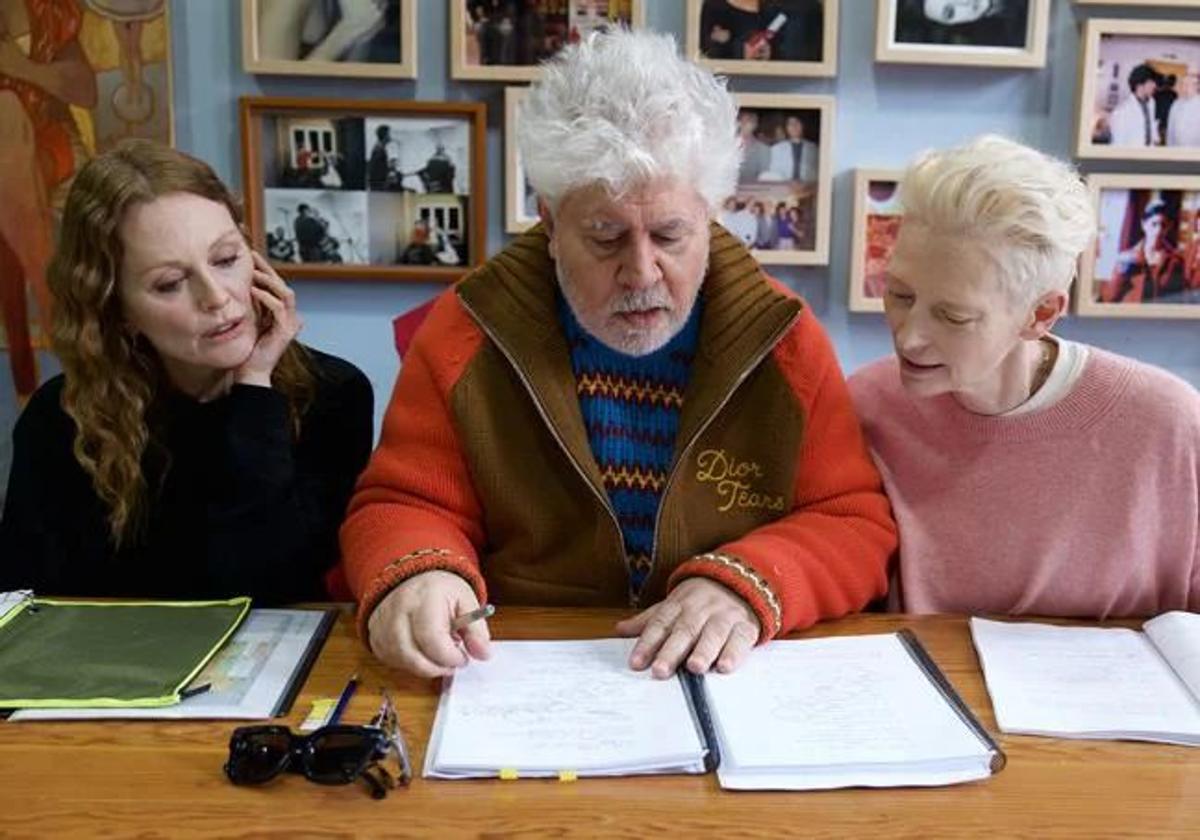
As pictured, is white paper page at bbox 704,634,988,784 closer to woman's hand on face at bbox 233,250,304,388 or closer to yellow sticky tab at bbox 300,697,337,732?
yellow sticky tab at bbox 300,697,337,732

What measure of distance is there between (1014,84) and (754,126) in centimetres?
55

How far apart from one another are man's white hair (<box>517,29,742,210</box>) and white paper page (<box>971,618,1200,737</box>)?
2.00 ft

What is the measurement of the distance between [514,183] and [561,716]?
4.52 feet

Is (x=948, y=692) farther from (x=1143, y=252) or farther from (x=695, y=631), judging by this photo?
(x=1143, y=252)

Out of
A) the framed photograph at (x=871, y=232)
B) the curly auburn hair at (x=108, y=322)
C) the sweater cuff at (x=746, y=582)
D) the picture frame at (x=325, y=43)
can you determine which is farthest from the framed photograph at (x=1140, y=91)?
the curly auburn hair at (x=108, y=322)

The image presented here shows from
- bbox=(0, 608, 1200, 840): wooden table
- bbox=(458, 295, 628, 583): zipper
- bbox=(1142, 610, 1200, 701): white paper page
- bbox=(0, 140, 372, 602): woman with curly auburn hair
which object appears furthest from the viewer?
bbox=(0, 140, 372, 602): woman with curly auburn hair

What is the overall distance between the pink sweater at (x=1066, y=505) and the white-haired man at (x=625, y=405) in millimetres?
84

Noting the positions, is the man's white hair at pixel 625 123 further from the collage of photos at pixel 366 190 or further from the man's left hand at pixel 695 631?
the collage of photos at pixel 366 190

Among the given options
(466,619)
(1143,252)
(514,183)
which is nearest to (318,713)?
(466,619)

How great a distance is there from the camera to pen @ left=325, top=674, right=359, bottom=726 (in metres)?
0.99

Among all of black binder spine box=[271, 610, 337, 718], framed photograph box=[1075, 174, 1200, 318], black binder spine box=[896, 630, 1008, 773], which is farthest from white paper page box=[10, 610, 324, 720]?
framed photograph box=[1075, 174, 1200, 318]

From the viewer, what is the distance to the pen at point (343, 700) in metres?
0.99

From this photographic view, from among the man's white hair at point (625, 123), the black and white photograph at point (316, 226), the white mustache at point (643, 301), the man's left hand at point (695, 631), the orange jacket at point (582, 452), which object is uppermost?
the man's white hair at point (625, 123)

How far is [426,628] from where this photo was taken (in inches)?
42.0
